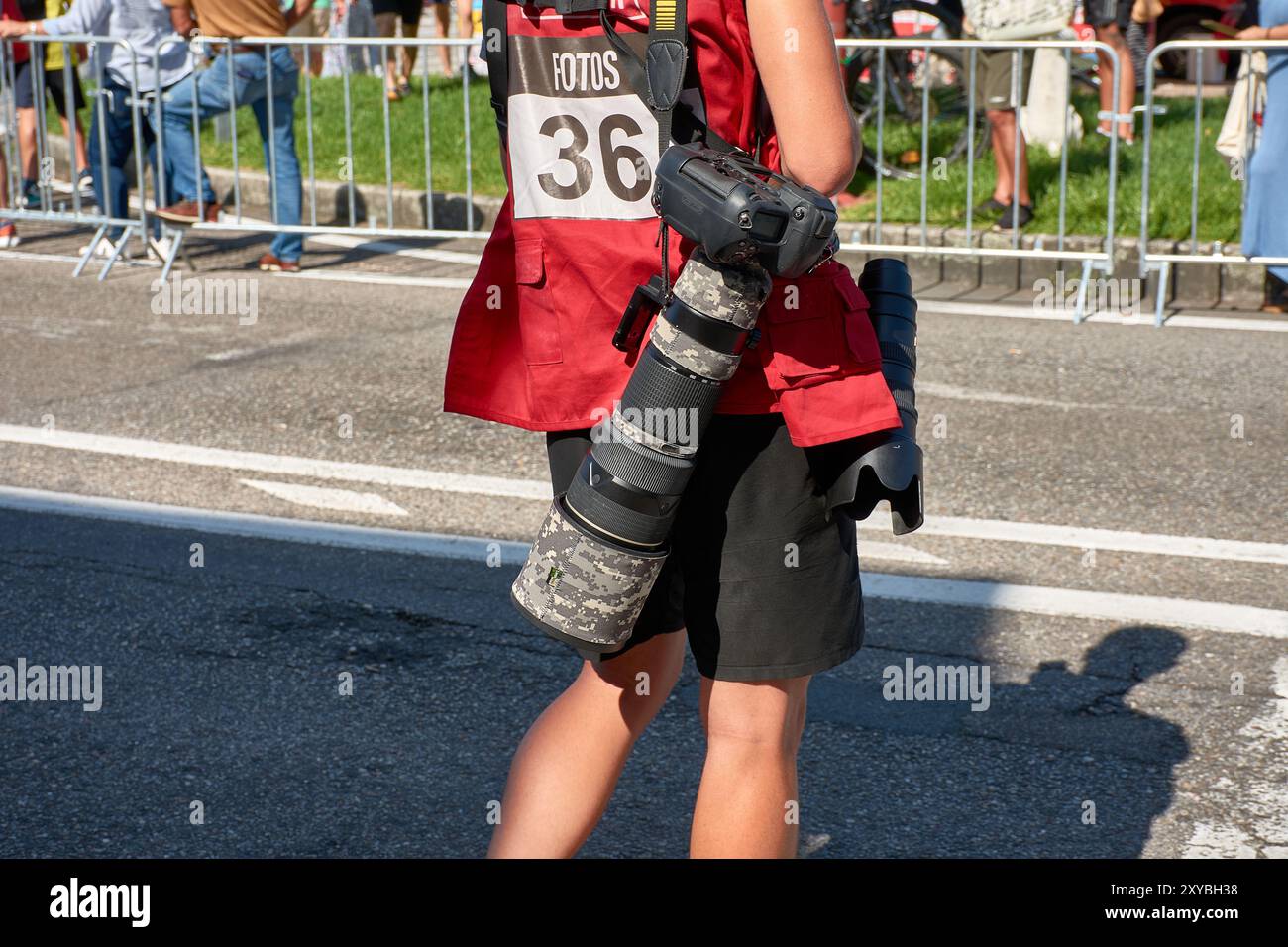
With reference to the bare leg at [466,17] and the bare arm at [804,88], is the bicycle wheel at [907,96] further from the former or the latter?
the bare arm at [804,88]

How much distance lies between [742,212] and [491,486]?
10.9ft

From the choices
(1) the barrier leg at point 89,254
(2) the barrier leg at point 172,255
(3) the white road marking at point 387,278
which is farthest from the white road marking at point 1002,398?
(1) the barrier leg at point 89,254

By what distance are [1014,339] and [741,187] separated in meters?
5.36

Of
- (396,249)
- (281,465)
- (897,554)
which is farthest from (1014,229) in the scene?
(281,465)

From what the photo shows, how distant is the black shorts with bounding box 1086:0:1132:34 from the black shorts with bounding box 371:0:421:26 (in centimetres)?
682

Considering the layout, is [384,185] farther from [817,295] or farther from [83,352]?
[817,295]

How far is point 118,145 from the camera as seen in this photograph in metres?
9.66

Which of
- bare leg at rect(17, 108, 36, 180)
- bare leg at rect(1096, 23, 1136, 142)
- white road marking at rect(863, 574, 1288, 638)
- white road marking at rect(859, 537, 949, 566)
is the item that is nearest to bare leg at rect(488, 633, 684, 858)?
white road marking at rect(863, 574, 1288, 638)

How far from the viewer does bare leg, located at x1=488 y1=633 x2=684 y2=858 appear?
2.44m

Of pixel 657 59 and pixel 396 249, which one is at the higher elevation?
pixel 657 59

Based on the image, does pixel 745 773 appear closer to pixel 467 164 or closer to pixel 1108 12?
pixel 467 164

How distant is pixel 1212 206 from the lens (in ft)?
28.0

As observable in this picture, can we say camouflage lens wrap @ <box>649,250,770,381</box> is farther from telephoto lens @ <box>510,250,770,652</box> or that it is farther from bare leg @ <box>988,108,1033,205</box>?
bare leg @ <box>988,108,1033,205</box>

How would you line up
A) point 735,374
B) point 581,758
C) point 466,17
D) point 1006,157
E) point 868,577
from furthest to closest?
point 466,17 < point 1006,157 < point 868,577 < point 581,758 < point 735,374
